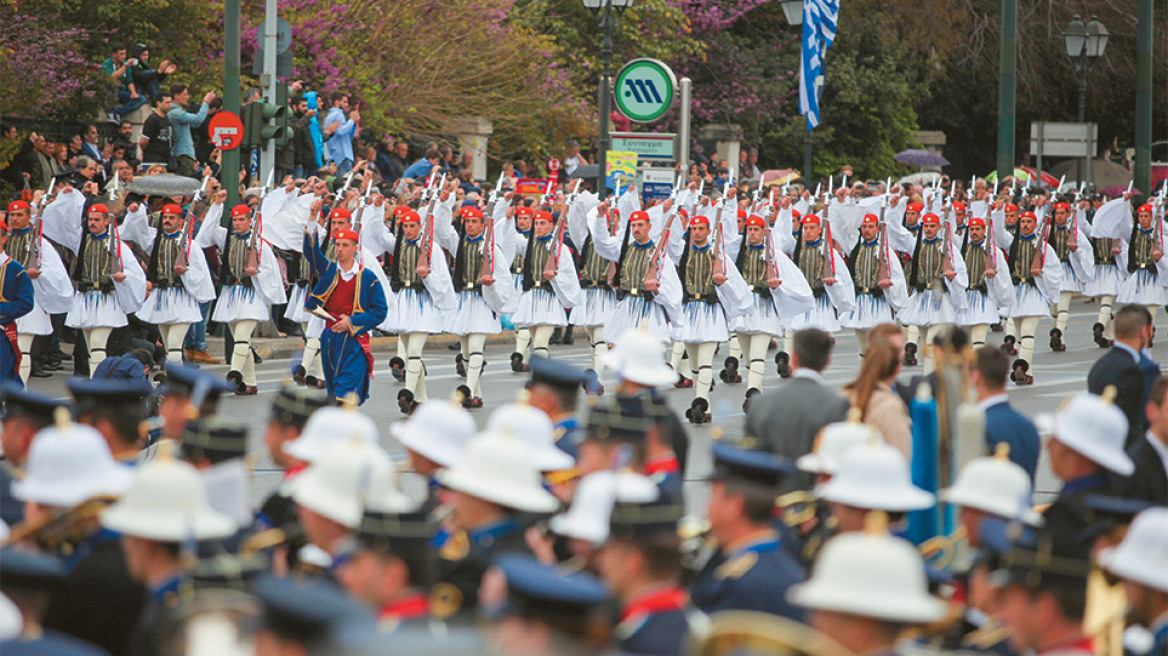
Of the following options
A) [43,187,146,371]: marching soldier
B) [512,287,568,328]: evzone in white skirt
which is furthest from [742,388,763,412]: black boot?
[43,187,146,371]: marching soldier

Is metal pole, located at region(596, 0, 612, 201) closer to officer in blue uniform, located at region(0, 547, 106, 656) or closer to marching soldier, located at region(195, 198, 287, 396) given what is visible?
marching soldier, located at region(195, 198, 287, 396)

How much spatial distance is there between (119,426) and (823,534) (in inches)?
114

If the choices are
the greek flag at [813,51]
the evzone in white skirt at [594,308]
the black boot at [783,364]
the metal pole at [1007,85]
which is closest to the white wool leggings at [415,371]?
the evzone in white skirt at [594,308]

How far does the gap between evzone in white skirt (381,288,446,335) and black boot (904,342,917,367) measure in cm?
620

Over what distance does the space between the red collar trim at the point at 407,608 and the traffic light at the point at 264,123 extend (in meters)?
16.2

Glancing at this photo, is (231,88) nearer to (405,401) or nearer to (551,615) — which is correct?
(405,401)

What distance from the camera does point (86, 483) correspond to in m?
5.63

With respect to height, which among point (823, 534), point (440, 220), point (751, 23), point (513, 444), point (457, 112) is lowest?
point (823, 534)

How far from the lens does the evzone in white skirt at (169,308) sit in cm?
1730

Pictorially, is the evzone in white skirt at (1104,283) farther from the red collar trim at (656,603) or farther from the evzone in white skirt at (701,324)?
the red collar trim at (656,603)

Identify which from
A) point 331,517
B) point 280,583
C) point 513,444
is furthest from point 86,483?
point 280,583

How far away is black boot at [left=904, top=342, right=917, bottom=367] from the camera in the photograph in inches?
808

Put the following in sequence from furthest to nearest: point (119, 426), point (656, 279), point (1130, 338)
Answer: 1. point (656, 279)
2. point (1130, 338)
3. point (119, 426)

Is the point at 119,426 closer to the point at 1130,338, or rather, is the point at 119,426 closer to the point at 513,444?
the point at 513,444
